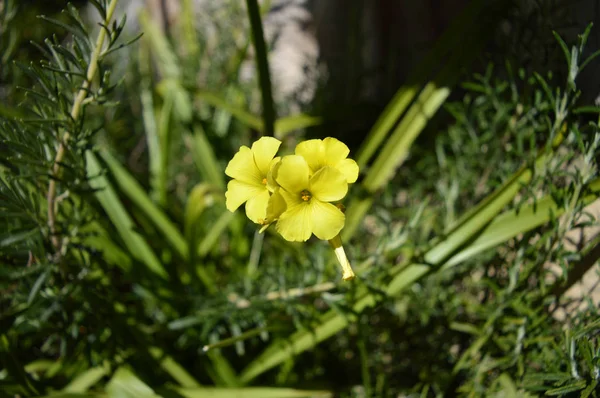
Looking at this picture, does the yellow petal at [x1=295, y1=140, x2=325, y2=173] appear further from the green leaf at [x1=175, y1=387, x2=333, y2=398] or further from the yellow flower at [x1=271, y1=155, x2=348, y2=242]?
the green leaf at [x1=175, y1=387, x2=333, y2=398]

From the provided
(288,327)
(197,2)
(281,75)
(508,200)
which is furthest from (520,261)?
(197,2)

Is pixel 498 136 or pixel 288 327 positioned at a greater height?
pixel 498 136

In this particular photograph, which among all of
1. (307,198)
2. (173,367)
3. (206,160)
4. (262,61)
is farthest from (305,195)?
(206,160)

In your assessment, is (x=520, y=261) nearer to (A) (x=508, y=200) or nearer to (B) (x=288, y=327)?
(A) (x=508, y=200)

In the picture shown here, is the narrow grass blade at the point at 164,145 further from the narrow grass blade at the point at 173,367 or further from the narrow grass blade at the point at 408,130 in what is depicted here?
the narrow grass blade at the point at 408,130

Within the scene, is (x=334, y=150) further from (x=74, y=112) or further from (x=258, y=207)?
(x=74, y=112)

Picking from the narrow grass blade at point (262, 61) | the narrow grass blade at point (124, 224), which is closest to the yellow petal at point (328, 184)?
the narrow grass blade at point (262, 61)
